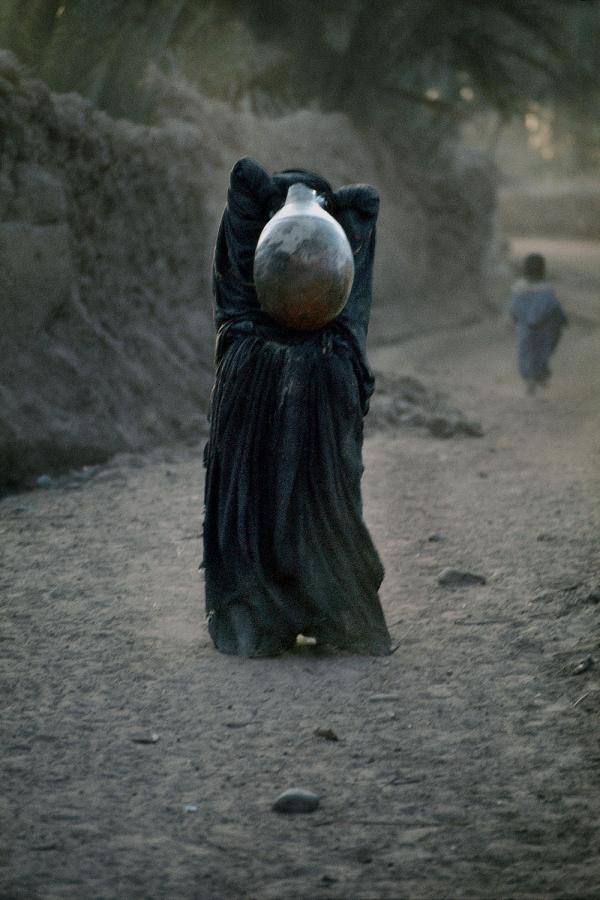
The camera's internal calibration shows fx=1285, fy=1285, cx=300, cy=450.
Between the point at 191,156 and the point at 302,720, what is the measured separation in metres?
6.56

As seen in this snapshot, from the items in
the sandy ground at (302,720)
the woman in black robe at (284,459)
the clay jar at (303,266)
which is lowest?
the sandy ground at (302,720)

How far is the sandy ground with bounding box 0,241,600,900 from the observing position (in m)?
3.29

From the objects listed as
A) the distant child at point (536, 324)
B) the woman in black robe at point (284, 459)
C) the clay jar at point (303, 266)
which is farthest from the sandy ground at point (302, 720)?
the distant child at point (536, 324)

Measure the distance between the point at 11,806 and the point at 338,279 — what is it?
1998 mm

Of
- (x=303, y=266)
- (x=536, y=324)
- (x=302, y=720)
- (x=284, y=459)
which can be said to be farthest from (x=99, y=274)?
(x=302, y=720)

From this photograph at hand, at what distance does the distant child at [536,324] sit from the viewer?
1174 cm

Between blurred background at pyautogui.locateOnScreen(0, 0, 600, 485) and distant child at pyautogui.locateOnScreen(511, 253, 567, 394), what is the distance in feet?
9.60

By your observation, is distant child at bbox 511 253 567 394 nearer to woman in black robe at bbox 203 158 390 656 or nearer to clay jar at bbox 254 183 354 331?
woman in black robe at bbox 203 158 390 656

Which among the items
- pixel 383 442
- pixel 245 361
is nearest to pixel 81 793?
pixel 245 361

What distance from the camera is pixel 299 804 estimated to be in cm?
357

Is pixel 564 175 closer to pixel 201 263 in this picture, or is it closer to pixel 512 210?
pixel 512 210

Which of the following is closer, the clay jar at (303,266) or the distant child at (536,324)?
the clay jar at (303,266)

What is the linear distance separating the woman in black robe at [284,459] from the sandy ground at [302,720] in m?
0.19

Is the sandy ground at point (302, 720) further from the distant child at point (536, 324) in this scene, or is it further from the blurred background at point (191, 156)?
the distant child at point (536, 324)
